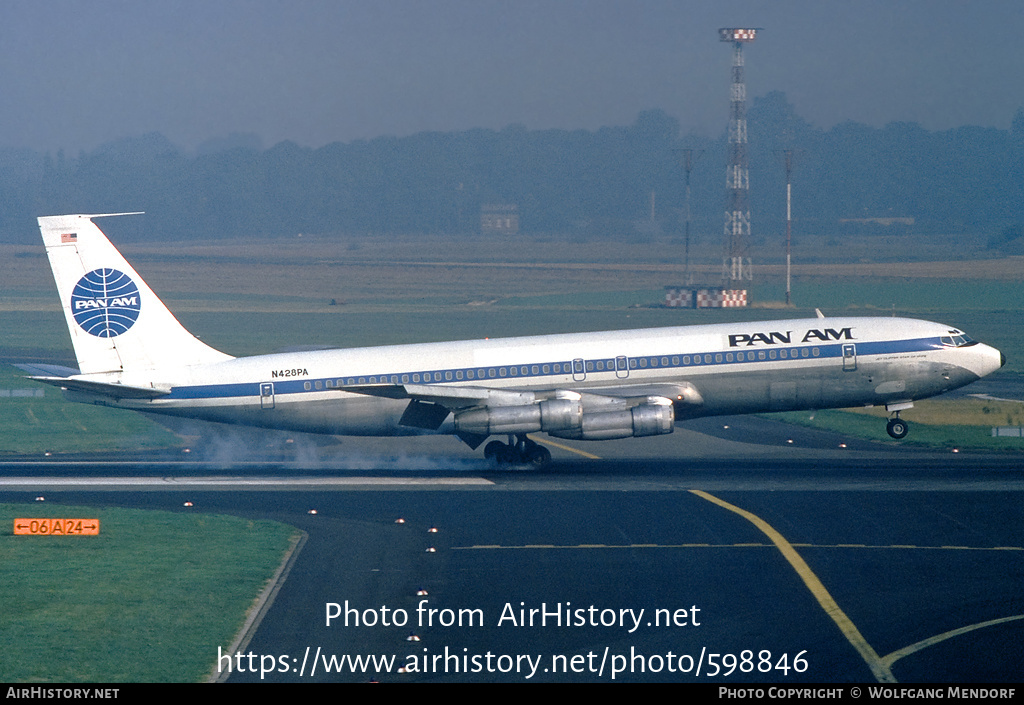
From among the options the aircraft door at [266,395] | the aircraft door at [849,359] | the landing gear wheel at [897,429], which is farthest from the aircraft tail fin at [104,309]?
the landing gear wheel at [897,429]

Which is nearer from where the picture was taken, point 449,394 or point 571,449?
point 449,394

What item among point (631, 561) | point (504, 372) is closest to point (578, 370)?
point (504, 372)

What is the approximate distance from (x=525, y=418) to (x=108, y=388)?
1371cm

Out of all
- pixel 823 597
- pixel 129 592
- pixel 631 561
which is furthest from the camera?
pixel 631 561

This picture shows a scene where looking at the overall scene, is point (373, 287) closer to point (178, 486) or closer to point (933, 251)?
point (933, 251)

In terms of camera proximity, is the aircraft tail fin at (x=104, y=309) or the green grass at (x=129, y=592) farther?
the aircraft tail fin at (x=104, y=309)

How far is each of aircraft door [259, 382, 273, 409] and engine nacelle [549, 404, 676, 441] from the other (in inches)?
384

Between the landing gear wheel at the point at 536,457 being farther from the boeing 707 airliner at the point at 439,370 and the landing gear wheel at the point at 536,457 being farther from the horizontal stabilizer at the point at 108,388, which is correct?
the horizontal stabilizer at the point at 108,388

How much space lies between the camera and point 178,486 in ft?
124

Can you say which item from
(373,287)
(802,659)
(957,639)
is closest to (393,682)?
(802,659)

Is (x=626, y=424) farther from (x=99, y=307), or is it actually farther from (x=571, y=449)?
(x=99, y=307)

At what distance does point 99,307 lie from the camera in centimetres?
4047

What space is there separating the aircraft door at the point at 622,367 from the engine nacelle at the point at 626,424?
5.83ft

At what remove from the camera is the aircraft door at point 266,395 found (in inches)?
1601
